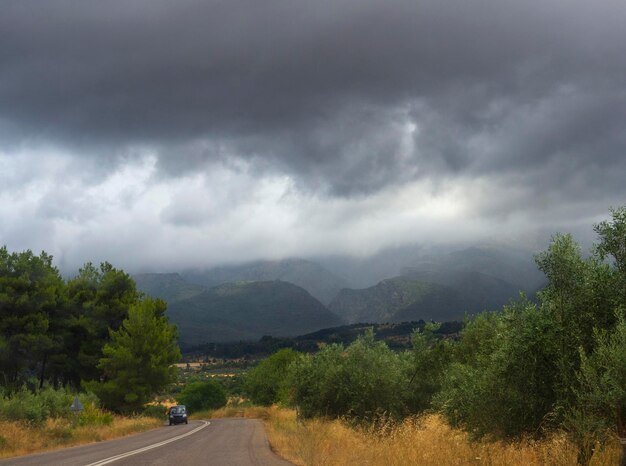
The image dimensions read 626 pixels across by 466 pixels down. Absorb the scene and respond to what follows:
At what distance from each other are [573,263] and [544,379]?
2900 millimetres

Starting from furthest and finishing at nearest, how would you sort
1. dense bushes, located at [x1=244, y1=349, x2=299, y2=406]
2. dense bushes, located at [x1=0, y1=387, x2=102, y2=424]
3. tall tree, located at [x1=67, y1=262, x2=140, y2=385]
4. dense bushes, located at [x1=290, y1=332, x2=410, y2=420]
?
dense bushes, located at [x1=244, y1=349, x2=299, y2=406] → tall tree, located at [x1=67, y1=262, x2=140, y2=385] → dense bushes, located at [x1=0, y1=387, x2=102, y2=424] → dense bushes, located at [x1=290, y1=332, x2=410, y2=420]

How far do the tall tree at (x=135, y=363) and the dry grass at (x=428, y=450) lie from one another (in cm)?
3335

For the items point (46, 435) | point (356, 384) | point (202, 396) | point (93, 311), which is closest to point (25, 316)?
point (93, 311)

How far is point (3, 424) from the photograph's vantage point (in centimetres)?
2948

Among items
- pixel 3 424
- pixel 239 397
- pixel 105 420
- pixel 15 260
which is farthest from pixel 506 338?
pixel 239 397

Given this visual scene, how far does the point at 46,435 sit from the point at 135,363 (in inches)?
951

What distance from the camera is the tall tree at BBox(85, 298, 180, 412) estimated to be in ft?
180

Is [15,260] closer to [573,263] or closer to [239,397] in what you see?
[573,263]

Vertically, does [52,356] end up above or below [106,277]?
below

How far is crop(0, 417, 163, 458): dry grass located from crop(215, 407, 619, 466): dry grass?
12458 millimetres

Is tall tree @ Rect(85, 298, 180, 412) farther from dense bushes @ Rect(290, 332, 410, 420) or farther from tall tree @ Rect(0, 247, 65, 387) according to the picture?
dense bushes @ Rect(290, 332, 410, 420)

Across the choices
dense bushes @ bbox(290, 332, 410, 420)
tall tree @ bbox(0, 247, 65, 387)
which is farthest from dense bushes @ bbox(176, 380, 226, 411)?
dense bushes @ bbox(290, 332, 410, 420)

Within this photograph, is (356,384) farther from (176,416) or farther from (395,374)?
(176,416)

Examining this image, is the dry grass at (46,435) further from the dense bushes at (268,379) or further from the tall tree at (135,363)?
the dense bushes at (268,379)
